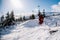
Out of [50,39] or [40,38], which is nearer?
[50,39]

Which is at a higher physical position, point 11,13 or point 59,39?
point 11,13

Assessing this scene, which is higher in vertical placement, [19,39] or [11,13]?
[11,13]

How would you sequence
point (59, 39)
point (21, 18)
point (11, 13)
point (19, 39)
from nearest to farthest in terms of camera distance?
point (59, 39), point (19, 39), point (11, 13), point (21, 18)

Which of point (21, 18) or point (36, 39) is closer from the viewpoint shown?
point (36, 39)

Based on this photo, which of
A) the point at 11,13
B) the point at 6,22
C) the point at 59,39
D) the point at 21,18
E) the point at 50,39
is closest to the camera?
the point at 59,39

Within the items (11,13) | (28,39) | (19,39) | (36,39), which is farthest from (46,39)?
(11,13)

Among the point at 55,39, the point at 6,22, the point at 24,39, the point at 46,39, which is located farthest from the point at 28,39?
the point at 6,22

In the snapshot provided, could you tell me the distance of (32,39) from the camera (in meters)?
13.1

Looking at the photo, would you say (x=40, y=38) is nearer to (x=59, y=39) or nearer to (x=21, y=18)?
(x=59, y=39)

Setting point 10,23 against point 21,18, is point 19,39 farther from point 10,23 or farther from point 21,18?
point 21,18

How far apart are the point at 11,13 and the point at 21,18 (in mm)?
23583

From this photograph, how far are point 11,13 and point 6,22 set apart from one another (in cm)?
1326

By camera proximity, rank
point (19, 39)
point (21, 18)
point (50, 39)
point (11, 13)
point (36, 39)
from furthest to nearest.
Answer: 1. point (21, 18)
2. point (11, 13)
3. point (19, 39)
4. point (36, 39)
5. point (50, 39)

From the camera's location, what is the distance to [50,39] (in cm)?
1198
